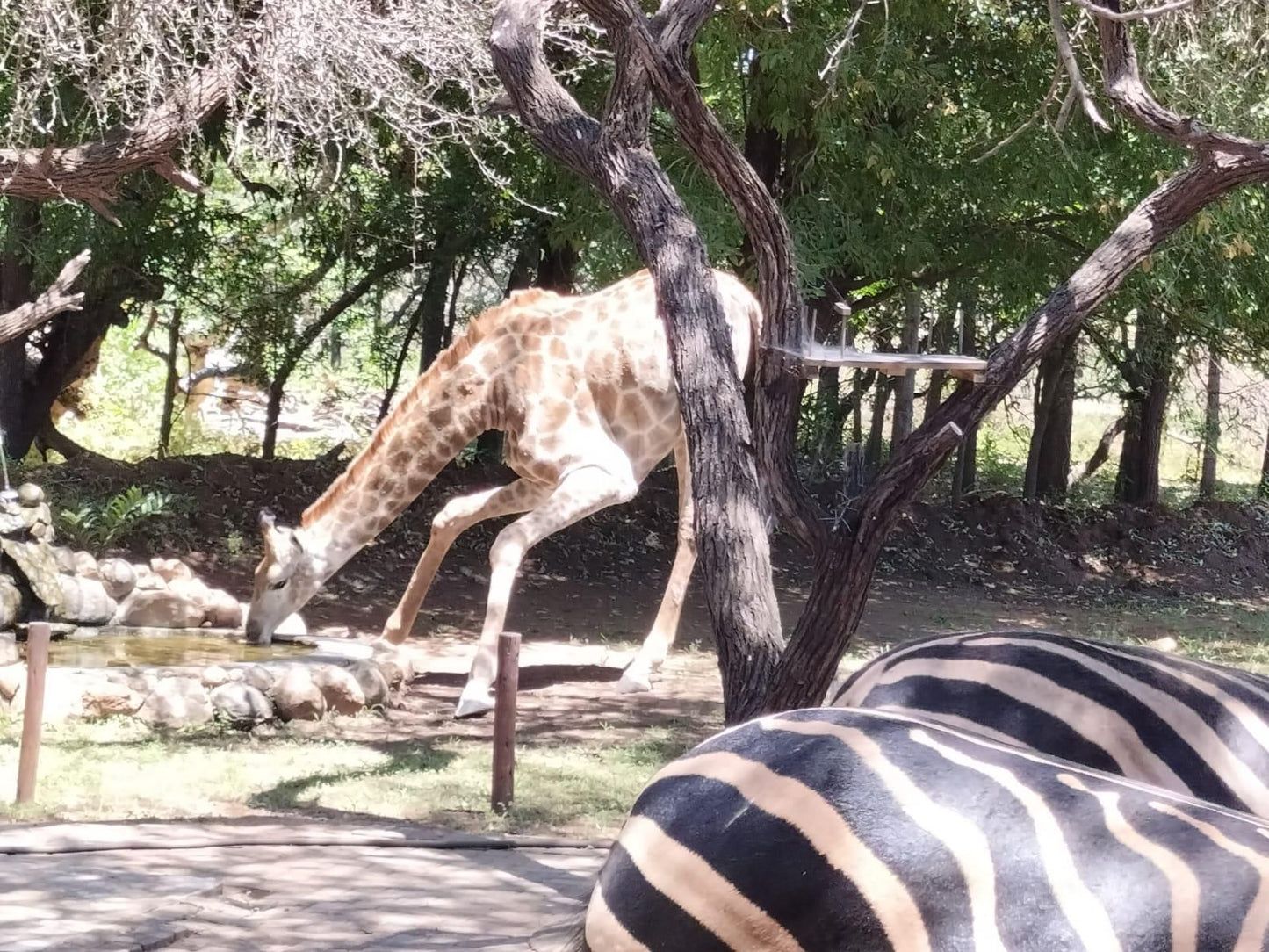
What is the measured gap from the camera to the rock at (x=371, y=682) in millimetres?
7137

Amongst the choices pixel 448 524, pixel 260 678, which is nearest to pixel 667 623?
pixel 448 524

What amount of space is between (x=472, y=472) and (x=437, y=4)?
4988mm

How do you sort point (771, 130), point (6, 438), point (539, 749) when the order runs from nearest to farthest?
point (539, 749), point (771, 130), point (6, 438)

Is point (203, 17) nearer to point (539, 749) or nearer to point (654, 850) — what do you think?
point (539, 749)

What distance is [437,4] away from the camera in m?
8.12

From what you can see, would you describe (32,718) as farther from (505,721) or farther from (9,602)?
(9,602)

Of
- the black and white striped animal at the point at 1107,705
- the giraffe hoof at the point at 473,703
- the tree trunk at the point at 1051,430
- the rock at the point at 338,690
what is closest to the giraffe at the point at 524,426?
the giraffe hoof at the point at 473,703

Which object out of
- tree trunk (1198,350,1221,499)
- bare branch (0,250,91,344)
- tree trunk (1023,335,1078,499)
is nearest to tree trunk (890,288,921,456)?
tree trunk (1023,335,1078,499)

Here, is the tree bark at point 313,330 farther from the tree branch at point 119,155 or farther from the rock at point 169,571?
the tree branch at point 119,155

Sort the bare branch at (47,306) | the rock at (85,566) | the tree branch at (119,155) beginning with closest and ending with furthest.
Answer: the bare branch at (47,306), the tree branch at (119,155), the rock at (85,566)

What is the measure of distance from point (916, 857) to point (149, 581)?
7312 mm

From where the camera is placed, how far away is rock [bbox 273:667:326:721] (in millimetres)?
6738

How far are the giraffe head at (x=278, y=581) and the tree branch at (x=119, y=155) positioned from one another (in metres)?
1.90

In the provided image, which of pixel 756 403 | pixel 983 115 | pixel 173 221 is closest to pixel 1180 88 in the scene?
pixel 983 115
